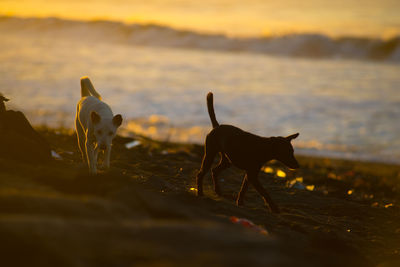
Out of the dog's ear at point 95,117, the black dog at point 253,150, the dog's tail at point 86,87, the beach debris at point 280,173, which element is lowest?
the beach debris at point 280,173

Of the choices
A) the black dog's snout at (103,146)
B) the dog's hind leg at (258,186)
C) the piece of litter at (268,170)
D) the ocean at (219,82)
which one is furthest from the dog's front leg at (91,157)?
the ocean at (219,82)

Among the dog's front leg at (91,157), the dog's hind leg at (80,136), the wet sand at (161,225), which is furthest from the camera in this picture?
the dog's hind leg at (80,136)

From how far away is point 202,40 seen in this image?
59344 mm

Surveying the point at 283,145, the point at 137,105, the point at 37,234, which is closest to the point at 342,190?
the point at 283,145

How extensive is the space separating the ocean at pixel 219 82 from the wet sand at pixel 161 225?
7.97 m

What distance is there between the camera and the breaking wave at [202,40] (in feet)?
170

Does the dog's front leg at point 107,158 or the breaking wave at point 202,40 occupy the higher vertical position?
the breaking wave at point 202,40

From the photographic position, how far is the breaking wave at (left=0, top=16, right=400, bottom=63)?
170 feet

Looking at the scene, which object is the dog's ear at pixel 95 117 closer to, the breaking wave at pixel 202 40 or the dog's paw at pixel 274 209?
the dog's paw at pixel 274 209

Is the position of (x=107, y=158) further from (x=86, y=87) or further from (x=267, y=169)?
(x=267, y=169)

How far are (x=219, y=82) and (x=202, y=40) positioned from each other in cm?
2542

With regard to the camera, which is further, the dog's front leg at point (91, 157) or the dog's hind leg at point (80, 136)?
the dog's hind leg at point (80, 136)

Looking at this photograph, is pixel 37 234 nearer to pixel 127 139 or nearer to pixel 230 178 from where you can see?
pixel 230 178

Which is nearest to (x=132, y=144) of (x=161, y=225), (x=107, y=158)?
(x=107, y=158)
